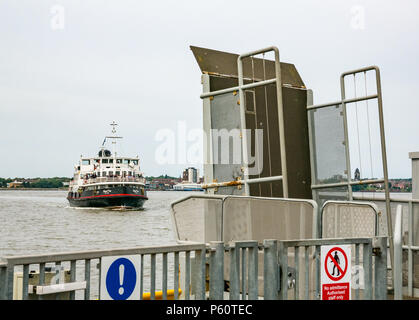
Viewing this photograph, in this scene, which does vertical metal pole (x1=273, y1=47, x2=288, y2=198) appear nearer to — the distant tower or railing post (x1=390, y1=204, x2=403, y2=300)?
the distant tower

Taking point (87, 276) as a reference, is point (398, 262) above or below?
below

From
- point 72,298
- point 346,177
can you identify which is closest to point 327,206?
point 346,177

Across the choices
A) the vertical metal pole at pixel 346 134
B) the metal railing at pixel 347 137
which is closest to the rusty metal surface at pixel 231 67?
the metal railing at pixel 347 137

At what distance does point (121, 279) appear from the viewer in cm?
410

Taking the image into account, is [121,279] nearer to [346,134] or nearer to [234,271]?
[234,271]

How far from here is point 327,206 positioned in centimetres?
716

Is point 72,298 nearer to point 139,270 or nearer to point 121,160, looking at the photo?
point 139,270

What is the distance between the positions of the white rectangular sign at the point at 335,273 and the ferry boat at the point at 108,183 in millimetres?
68468

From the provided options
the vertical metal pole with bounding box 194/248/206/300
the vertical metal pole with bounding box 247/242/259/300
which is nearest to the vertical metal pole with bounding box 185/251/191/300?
the vertical metal pole with bounding box 194/248/206/300

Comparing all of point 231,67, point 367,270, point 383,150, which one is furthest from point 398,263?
point 231,67

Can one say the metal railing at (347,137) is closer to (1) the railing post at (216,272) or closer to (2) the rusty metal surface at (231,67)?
(2) the rusty metal surface at (231,67)

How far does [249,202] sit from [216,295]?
233 centimetres

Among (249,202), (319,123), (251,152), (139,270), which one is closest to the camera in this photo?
(139,270)

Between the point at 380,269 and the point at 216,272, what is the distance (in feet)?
5.90
